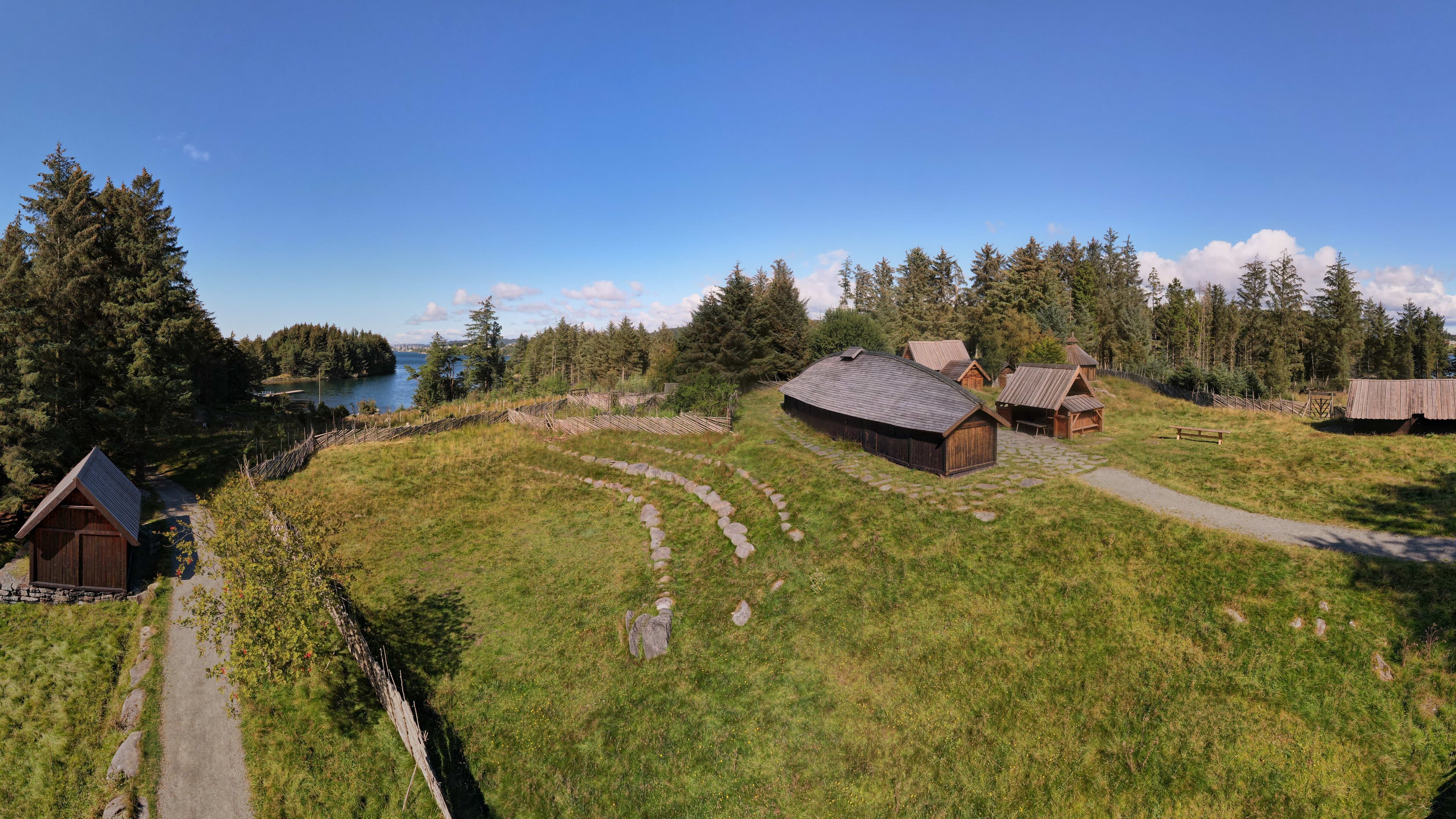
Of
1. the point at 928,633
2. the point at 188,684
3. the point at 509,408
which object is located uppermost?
the point at 509,408

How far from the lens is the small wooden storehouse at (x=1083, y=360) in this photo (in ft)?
162

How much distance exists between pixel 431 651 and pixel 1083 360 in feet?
183

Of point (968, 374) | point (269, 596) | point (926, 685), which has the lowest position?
point (926, 685)

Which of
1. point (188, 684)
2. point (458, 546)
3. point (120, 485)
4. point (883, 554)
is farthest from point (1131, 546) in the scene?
point (120, 485)

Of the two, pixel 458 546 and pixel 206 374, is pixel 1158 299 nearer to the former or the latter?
pixel 458 546

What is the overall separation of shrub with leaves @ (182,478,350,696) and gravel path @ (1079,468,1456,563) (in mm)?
24129

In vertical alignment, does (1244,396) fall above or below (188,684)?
above

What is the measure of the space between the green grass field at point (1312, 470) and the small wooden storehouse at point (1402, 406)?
1.24m

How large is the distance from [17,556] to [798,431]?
33.8 meters

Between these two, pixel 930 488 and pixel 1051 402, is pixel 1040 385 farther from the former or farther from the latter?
pixel 930 488

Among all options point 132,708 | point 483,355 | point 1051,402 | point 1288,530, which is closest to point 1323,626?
point 1288,530

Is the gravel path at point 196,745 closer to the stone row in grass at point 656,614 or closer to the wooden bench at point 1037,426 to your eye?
the stone row in grass at point 656,614

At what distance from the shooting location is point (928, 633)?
13133 millimetres

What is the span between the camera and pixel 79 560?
17281mm
